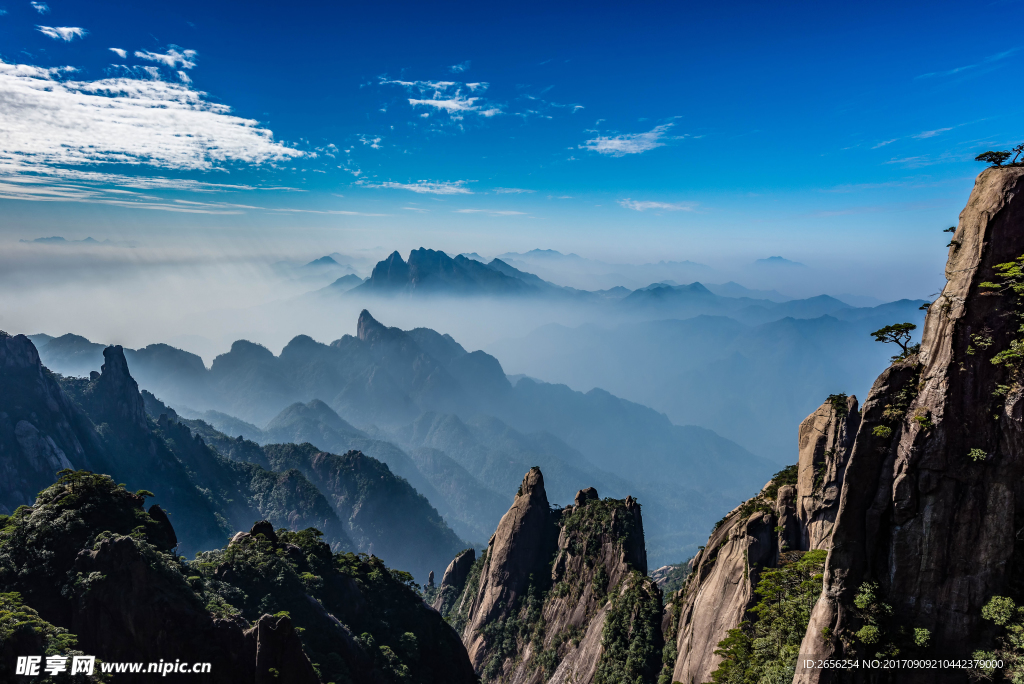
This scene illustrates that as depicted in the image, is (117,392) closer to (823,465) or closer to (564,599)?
(564,599)

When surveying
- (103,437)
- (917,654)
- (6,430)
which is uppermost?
(917,654)

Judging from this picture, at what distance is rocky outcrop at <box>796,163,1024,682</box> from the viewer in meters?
18.1

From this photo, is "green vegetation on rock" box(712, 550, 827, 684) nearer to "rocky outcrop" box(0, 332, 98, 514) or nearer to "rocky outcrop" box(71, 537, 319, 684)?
"rocky outcrop" box(71, 537, 319, 684)

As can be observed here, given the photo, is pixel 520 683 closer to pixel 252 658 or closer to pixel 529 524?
pixel 529 524

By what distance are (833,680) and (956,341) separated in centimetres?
1352

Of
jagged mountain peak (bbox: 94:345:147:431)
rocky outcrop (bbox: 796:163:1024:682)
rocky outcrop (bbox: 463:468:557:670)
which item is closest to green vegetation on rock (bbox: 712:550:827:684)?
rocky outcrop (bbox: 796:163:1024:682)

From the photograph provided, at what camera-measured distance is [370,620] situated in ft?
174

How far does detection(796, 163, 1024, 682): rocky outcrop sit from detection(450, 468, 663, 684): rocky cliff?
3241cm

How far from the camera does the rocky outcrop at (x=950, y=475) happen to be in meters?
18.1

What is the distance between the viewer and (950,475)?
60.3 feet

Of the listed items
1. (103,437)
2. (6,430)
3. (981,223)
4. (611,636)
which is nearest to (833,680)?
(981,223)

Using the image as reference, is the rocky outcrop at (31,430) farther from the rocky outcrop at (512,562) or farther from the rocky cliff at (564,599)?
the rocky cliff at (564,599)

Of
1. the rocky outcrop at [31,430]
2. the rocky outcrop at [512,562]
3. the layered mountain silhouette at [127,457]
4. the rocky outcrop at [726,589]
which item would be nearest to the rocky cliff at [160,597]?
the rocky outcrop at [512,562]

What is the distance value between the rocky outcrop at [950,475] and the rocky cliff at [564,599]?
3241cm
